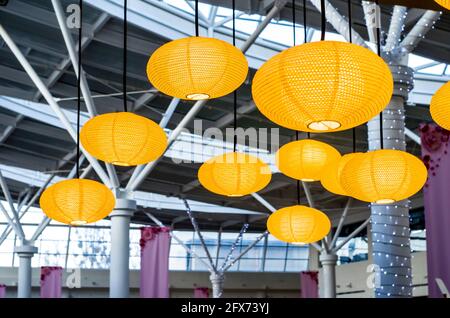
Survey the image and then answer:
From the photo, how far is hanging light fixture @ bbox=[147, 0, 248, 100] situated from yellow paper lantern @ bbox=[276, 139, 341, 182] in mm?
1359

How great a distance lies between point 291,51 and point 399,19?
305 cm

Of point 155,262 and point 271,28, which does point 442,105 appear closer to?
point 271,28

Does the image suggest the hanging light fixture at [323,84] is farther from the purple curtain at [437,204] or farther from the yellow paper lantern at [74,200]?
the yellow paper lantern at [74,200]

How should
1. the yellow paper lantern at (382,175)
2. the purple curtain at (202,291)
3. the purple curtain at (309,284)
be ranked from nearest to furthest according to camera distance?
the yellow paper lantern at (382,175) < the purple curtain at (309,284) < the purple curtain at (202,291)

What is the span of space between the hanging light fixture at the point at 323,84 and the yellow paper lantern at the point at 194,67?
77cm

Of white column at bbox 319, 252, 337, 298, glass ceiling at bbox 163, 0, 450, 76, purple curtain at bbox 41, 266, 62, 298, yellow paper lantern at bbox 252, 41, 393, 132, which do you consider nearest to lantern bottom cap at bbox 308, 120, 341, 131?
yellow paper lantern at bbox 252, 41, 393, 132

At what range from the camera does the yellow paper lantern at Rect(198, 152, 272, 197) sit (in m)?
5.59

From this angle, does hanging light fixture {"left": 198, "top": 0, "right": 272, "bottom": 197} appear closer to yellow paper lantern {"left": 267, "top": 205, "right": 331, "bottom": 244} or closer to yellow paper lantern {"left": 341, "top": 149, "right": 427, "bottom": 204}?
yellow paper lantern {"left": 267, "top": 205, "right": 331, "bottom": 244}

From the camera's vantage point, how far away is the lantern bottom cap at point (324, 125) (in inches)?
136

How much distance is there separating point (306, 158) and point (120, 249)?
451cm

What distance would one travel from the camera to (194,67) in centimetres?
412

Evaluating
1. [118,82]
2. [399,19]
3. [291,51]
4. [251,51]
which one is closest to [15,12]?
[118,82]

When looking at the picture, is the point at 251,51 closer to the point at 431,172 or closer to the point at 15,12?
the point at 15,12

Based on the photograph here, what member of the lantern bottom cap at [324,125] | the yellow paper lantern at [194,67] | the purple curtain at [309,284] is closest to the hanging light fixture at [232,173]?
the yellow paper lantern at [194,67]
